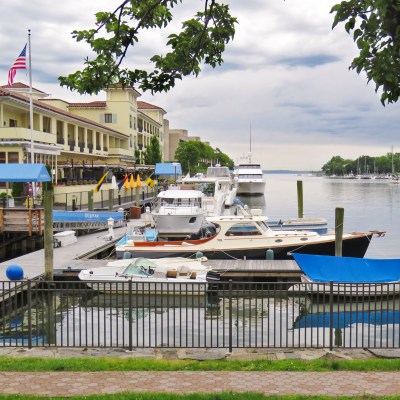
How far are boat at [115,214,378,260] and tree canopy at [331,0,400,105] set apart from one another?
20.7 m

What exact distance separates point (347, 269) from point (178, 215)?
613 inches

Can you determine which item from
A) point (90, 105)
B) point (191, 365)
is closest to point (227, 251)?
point (191, 365)

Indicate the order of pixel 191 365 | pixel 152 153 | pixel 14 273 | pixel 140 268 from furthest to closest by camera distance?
pixel 152 153, pixel 140 268, pixel 14 273, pixel 191 365

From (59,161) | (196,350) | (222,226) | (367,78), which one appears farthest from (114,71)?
(59,161)

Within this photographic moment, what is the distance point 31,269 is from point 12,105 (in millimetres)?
26538

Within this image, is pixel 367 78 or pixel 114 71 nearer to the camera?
pixel 367 78

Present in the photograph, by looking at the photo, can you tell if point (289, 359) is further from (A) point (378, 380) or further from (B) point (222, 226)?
(B) point (222, 226)

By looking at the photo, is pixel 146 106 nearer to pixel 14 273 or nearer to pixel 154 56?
pixel 14 273

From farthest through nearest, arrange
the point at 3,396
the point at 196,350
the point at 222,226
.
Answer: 1. the point at 222,226
2. the point at 196,350
3. the point at 3,396

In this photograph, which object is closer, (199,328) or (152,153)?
(199,328)

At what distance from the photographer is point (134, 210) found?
4494cm

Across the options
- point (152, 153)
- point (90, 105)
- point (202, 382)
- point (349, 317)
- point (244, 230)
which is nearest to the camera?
point (202, 382)

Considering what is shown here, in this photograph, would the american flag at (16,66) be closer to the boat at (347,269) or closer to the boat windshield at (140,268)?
the boat windshield at (140,268)

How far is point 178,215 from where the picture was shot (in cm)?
3478
